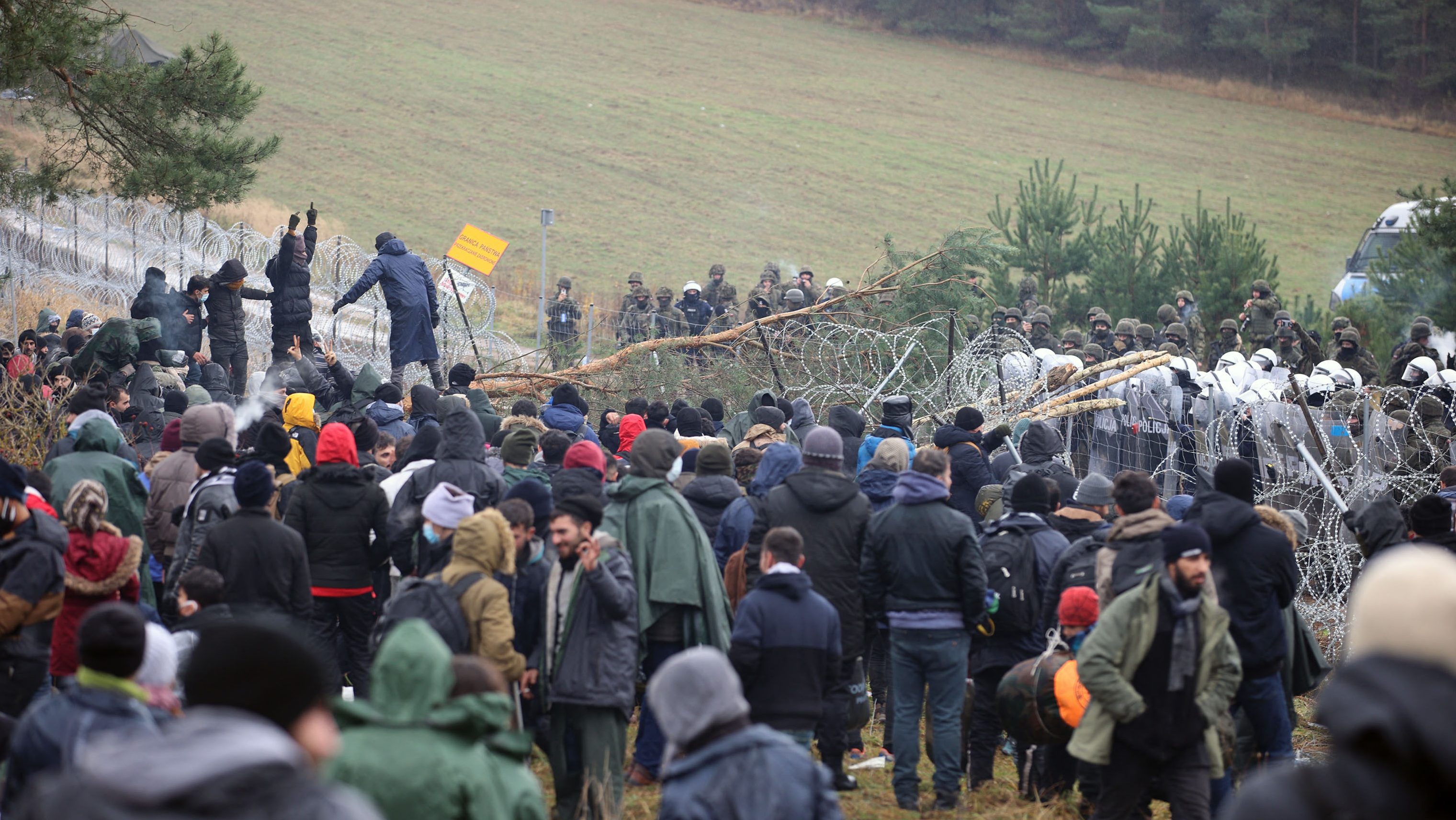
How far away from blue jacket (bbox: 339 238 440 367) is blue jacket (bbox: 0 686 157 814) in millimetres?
9552

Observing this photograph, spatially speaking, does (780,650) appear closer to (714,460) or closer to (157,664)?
(714,460)

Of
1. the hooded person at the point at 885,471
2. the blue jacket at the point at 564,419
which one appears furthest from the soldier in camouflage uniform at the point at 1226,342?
the hooded person at the point at 885,471

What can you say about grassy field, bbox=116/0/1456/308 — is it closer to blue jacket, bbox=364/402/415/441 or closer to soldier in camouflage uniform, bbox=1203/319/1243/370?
soldier in camouflage uniform, bbox=1203/319/1243/370

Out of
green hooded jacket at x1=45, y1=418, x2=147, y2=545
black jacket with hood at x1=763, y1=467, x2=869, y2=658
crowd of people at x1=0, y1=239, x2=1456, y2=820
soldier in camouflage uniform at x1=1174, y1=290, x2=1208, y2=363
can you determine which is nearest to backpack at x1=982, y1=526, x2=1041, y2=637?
crowd of people at x1=0, y1=239, x2=1456, y2=820

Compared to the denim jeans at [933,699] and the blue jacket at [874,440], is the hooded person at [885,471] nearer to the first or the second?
the denim jeans at [933,699]

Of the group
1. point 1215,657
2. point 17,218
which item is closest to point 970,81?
point 17,218

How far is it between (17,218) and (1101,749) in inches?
758

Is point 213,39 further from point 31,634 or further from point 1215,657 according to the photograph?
point 1215,657

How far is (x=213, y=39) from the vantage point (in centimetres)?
1057

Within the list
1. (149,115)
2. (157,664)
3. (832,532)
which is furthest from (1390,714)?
(149,115)

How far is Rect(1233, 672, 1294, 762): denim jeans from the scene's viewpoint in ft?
19.3

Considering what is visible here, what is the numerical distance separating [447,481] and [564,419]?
2.32 m

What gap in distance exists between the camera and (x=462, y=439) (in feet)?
23.0

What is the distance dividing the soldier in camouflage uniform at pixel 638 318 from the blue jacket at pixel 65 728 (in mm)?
14817
